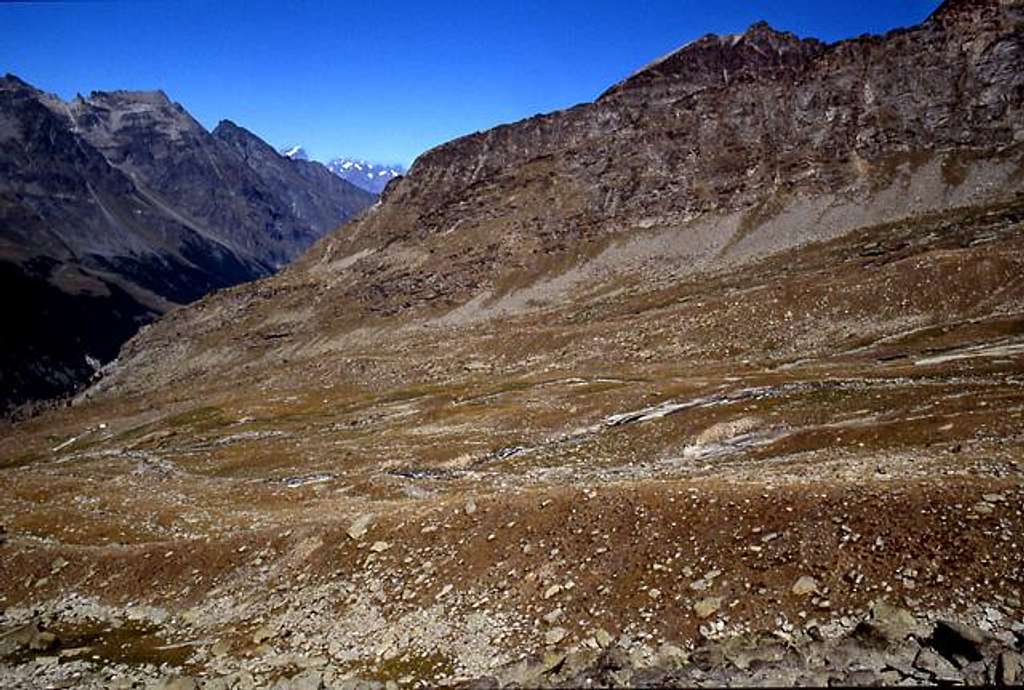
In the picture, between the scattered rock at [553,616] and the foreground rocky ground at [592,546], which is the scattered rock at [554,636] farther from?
the scattered rock at [553,616]

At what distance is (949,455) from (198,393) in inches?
6849

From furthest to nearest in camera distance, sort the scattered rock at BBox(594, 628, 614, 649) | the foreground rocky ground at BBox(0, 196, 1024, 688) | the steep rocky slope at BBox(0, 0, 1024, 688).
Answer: the scattered rock at BBox(594, 628, 614, 649) < the steep rocky slope at BBox(0, 0, 1024, 688) < the foreground rocky ground at BBox(0, 196, 1024, 688)

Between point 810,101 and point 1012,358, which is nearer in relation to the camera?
point 1012,358

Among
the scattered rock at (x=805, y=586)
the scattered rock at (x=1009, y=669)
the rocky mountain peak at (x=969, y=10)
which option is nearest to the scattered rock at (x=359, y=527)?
the scattered rock at (x=805, y=586)

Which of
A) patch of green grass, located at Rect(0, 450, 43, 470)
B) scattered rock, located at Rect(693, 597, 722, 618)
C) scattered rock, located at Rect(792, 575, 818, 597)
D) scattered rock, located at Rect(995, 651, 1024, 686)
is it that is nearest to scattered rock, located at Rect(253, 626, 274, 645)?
scattered rock, located at Rect(693, 597, 722, 618)

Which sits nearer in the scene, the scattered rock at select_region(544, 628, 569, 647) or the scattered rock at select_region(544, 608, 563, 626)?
the scattered rock at select_region(544, 628, 569, 647)

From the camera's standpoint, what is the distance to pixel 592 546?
24.4 m

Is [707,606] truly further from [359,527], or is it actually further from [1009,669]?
[359,527]

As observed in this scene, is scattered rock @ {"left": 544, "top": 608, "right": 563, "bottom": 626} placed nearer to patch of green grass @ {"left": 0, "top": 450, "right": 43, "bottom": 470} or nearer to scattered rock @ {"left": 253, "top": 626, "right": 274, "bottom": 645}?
scattered rock @ {"left": 253, "top": 626, "right": 274, "bottom": 645}

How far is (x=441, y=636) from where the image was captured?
23.0 m

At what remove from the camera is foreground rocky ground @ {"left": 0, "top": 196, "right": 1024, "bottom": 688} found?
744 inches

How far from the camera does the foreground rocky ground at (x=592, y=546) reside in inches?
744

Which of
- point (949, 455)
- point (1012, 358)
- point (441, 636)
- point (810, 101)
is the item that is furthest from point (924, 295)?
point (810, 101)

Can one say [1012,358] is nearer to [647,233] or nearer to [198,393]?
[647,233]
